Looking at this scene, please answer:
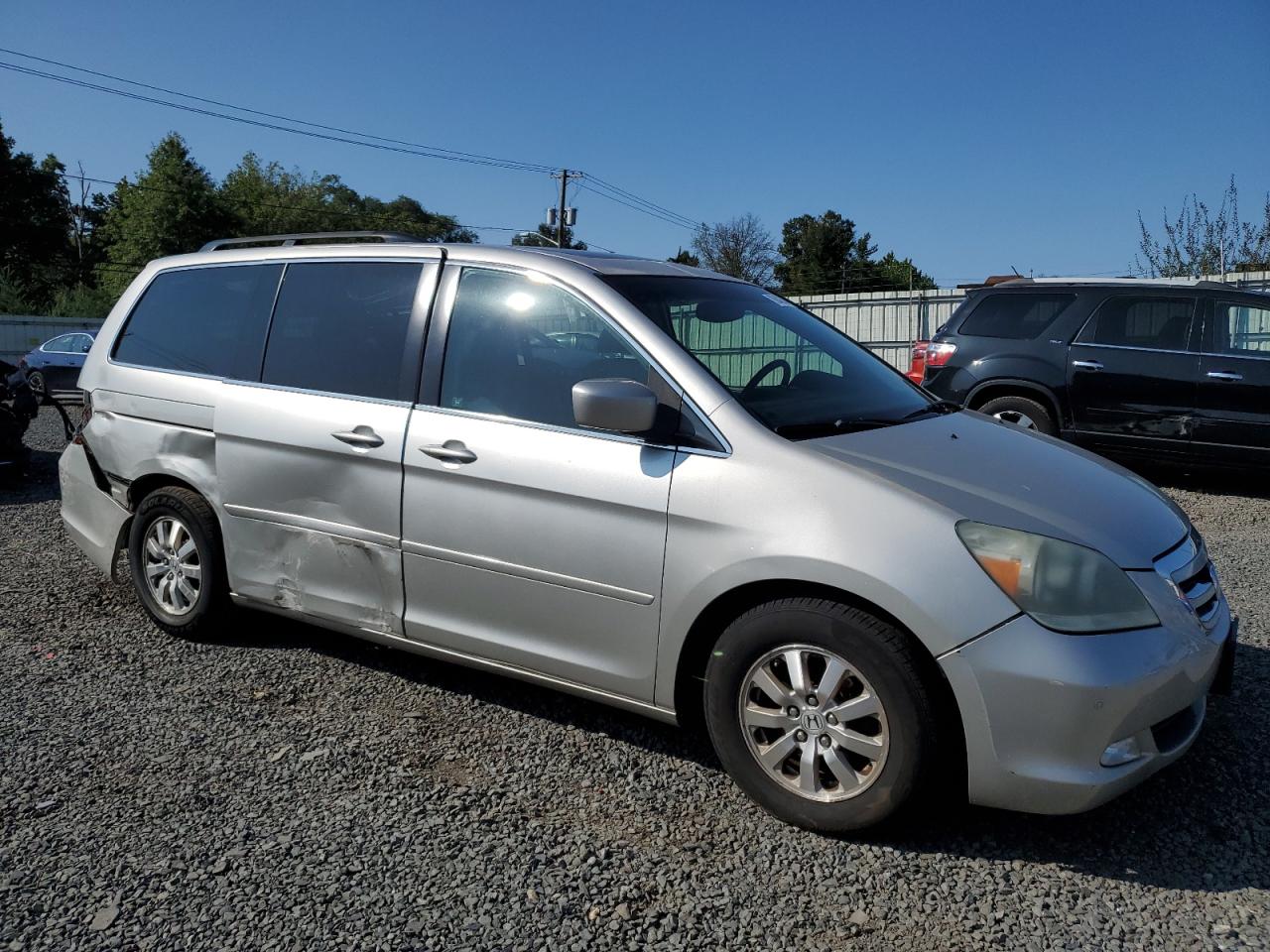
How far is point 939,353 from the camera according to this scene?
30.0 feet

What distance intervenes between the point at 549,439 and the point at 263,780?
4.82 feet

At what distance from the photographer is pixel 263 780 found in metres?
3.21

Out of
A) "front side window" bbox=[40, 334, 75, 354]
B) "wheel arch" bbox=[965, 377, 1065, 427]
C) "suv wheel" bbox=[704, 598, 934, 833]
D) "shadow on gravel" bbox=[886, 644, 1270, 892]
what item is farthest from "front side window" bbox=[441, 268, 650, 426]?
"front side window" bbox=[40, 334, 75, 354]

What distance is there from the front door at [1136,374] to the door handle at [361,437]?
679 cm

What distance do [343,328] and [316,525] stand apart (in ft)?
2.65

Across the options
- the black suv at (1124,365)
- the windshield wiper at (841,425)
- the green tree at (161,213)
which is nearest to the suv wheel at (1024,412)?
the black suv at (1124,365)

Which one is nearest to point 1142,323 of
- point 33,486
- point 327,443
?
point 327,443

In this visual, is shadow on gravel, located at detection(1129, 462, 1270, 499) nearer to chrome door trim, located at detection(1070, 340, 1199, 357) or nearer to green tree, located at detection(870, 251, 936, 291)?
chrome door trim, located at detection(1070, 340, 1199, 357)

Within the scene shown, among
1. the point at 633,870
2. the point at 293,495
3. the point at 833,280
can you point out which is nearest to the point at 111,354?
the point at 293,495

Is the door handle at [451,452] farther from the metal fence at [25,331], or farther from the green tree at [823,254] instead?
Answer: the green tree at [823,254]

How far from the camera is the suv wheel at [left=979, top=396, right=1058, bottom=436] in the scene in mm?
8578

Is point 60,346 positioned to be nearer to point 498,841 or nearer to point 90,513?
point 90,513

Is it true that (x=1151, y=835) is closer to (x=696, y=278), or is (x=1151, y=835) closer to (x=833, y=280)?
(x=696, y=278)

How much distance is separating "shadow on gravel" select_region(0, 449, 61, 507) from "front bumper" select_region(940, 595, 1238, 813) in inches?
318
